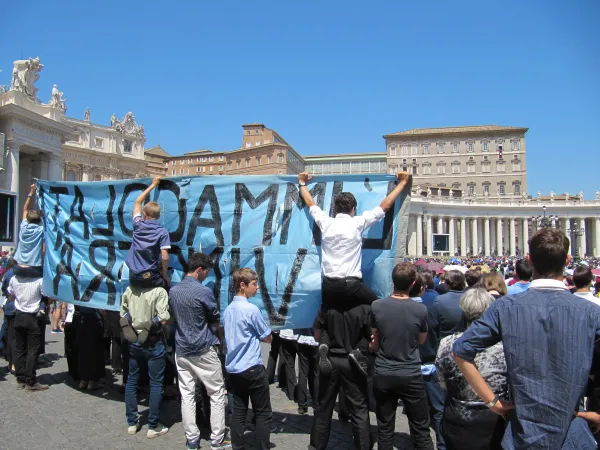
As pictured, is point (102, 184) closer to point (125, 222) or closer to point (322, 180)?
point (125, 222)

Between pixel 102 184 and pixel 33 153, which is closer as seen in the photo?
pixel 102 184

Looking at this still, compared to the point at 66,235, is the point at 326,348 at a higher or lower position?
lower

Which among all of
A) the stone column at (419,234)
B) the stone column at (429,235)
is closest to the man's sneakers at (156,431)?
the stone column at (419,234)

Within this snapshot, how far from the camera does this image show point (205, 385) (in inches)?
167

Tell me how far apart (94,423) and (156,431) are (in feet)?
2.75

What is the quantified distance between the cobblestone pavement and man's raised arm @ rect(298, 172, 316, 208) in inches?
93.6

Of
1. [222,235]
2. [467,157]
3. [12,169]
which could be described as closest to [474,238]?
[467,157]

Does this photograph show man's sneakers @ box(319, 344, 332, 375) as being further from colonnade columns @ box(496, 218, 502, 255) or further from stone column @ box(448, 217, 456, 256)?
colonnade columns @ box(496, 218, 502, 255)

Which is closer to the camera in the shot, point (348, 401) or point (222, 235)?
point (348, 401)

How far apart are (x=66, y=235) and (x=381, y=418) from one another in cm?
484

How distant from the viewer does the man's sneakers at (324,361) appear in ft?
12.3

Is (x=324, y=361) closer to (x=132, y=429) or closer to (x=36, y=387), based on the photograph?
(x=132, y=429)

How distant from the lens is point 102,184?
234 inches

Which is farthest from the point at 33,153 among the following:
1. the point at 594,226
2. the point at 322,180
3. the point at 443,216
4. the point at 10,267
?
the point at 594,226
